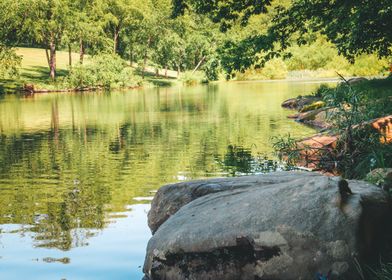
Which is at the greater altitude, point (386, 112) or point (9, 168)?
point (386, 112)

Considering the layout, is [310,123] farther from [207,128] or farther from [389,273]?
[389,273]

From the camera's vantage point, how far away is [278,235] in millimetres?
6102

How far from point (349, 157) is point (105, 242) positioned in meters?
5.61

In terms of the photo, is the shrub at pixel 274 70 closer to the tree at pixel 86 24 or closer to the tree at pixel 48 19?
the tree at pixel 86 24

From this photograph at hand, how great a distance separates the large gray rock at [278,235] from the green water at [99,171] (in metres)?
1.25

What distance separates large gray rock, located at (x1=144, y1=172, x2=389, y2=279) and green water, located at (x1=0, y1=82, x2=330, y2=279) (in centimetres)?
125

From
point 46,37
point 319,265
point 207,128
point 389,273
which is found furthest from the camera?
point 46,37

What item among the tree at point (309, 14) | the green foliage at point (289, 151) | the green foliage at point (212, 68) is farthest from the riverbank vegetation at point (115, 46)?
the green foliage at point (289, 151)

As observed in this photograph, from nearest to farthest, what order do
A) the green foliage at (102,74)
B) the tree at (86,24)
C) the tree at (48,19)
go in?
1. the tree at (48,19)
2. the green foliage at (102,74)
3. the tree at (86,24)

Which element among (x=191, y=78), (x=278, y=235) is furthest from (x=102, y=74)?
(x=278, y=235)

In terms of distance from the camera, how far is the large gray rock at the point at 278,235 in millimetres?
5992

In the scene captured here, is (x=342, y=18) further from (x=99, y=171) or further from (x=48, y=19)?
(x=48, y=19)

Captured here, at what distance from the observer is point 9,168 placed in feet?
53.6

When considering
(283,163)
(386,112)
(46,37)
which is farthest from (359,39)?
(46,37)
